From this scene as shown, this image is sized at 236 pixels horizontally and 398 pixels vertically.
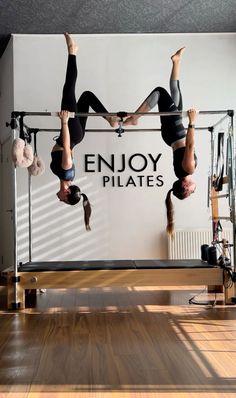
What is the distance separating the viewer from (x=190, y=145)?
4.21 meters

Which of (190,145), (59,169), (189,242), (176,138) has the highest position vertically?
(176,138)

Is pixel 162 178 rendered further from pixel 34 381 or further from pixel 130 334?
pixel 34 381

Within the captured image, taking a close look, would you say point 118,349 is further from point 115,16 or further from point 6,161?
point 6,161

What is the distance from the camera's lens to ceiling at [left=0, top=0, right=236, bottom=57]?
5.88 meters

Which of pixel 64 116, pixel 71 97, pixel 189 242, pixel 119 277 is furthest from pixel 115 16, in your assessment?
pixel 119 277

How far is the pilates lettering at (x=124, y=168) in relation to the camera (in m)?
6.75

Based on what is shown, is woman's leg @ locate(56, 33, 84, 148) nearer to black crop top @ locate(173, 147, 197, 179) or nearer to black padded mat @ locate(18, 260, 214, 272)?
black crop top @ locate(173, 147, 197, 179)

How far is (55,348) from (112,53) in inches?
185

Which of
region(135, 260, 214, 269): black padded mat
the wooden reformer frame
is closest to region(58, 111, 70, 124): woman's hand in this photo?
the wooden reformer frame

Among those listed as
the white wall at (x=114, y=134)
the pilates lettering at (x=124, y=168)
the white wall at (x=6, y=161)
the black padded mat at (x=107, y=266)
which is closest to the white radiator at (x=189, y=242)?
the white wall at (x=114, y=134)

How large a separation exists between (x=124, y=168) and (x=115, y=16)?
6.34ft

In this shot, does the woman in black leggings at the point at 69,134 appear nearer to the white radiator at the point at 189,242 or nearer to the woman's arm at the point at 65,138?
the woman's arm at the point at 65,138

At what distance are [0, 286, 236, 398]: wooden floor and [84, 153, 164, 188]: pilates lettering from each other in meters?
2.13

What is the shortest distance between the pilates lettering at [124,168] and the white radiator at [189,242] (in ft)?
2.46
